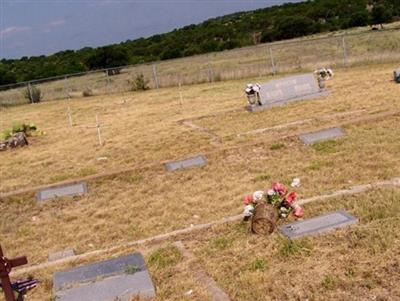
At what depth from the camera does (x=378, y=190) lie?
24.4ft

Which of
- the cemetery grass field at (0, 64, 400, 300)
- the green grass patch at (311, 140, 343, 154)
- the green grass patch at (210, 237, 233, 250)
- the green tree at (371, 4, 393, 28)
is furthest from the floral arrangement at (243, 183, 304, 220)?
the green tree at (371, 4, 393, 28)

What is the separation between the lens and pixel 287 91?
16.1 metres

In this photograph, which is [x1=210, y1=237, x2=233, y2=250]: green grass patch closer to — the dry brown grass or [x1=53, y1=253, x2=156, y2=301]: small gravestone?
the dry brown grass

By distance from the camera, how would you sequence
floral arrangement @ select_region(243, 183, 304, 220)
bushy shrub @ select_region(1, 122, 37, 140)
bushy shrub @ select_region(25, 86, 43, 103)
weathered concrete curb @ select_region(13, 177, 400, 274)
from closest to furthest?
weathered concrete curb @ select_region(13, 177, 400, 274), floral arrangement @ select_region(243, 183, 304, 220), bushy shrub @ select_region(1, 122, 37, 140), bushy shrub @ select_region(25, 86, 43, 103)

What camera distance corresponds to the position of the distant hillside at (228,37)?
49938mm

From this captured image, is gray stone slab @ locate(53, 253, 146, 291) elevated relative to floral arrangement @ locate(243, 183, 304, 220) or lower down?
lower down

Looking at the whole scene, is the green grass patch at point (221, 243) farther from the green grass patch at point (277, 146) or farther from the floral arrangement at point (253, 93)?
the floral arrangement at point (253, 93)

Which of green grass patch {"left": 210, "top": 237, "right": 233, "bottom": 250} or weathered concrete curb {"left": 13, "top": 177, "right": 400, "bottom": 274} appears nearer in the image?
green grass patch {"left": 210, "top": 237, "right": 233, "bottom": 250}

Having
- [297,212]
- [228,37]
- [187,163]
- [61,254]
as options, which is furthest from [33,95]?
[228,37]

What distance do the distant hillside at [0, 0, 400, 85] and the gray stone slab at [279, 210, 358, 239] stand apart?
41601 mm

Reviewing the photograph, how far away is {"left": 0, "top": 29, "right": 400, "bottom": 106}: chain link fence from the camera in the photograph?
2522 cm

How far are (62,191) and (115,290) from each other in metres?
4.78

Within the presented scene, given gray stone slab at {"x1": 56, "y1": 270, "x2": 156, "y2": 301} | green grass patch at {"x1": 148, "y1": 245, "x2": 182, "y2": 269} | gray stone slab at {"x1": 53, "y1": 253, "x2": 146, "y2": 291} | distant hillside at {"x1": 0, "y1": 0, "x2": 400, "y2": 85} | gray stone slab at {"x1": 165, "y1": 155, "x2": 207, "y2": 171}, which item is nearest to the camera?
gray stone slab at {"x1": 56, "y1": 270, "x2": 156, "y2": 301}

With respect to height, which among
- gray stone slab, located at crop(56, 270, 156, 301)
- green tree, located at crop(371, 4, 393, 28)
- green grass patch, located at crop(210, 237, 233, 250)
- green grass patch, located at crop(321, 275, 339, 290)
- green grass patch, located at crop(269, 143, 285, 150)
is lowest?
green grass patch, located at crop(321, 275, 339, 290)
